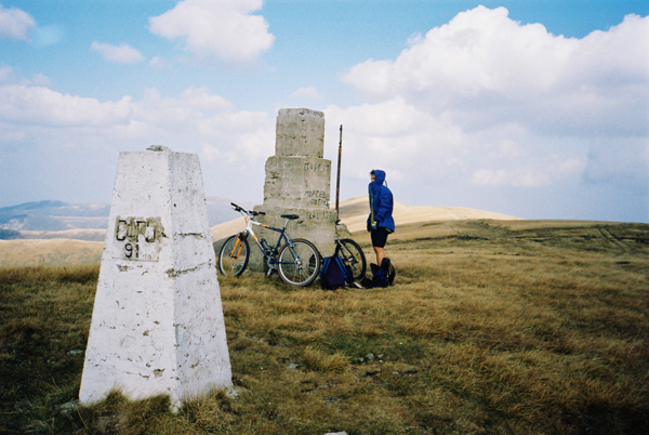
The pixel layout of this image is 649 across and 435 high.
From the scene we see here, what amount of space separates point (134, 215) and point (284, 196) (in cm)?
583

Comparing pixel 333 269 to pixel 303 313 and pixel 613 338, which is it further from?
pixel 613 338

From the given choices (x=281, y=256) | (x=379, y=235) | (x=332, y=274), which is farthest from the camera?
(x=379, y=235)

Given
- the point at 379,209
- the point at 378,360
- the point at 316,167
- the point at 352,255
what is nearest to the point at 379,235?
the point at 379,209

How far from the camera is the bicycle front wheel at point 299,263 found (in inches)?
318

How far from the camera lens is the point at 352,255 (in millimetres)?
9078

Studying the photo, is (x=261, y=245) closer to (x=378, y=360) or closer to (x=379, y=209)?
(x=379, y=209)

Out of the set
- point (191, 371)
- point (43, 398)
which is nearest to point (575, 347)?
point (191, 371)

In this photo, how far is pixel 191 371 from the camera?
3.18 metres

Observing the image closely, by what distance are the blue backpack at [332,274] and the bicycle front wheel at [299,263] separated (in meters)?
0.16

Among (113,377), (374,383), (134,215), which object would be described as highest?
(134,215)

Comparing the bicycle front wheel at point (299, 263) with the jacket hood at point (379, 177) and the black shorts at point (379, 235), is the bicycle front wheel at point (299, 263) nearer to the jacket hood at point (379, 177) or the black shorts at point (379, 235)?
the black shorts at point (379, 235)

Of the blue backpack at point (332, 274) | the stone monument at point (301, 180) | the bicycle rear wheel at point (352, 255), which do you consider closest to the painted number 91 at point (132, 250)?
the blue backpack at point (332, 274)

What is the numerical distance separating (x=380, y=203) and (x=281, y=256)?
2502 mm

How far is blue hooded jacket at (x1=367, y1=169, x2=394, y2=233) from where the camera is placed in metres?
8.48
